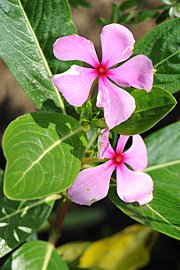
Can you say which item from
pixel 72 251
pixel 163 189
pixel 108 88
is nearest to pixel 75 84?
pixel 108 88

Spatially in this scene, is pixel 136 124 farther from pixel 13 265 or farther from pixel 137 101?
pixel 13 265

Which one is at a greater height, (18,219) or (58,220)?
(18,219)

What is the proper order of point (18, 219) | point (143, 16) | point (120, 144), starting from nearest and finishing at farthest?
1. point (120, 144)
2. point (18, 219)
3. point (143, 16)

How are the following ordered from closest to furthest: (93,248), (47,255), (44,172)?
(44,172) → (47,255) → (93,248)

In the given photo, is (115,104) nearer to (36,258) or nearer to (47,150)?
(47,150)

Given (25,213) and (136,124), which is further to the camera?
(25,213)

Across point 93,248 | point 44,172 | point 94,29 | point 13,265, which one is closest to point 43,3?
point 44,172

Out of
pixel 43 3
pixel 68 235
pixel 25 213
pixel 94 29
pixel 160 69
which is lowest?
pixel 68 235
